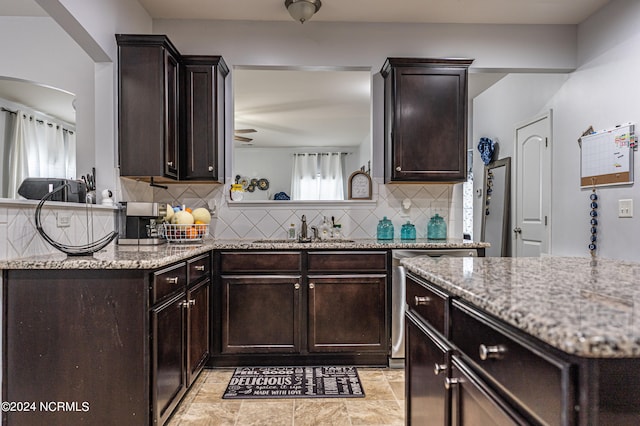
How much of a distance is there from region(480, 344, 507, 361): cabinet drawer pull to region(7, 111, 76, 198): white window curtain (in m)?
3.05

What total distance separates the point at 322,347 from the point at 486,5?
282 cm

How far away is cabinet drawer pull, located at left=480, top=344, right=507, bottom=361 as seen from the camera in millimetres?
858

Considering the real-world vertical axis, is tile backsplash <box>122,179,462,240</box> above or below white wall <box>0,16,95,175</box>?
below

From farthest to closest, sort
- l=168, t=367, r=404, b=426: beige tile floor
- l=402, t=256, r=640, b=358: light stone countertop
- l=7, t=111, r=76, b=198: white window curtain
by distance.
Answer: l=7, t=111, r=76, b=198: white window curtain, l=168, t=367, r=404, b=426: beige tile floor, l=402, t=256, r=640, b=358: light stone countertop

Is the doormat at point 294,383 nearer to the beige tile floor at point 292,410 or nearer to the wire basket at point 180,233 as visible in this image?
the beige tile floor at point 292,410

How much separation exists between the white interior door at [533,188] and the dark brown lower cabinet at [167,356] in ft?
10.9

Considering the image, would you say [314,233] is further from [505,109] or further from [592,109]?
[505,109]

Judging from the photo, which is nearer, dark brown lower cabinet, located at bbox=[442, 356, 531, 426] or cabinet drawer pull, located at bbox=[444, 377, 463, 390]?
dark brown lower cabinet, located at bbox=[442, 356, 531, 426]

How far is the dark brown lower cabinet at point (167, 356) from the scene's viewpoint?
1812mm

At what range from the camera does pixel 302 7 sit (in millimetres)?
2943

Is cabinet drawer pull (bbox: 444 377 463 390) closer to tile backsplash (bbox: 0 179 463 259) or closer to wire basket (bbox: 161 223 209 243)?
wire basket (bbox: 161 223 209 243)

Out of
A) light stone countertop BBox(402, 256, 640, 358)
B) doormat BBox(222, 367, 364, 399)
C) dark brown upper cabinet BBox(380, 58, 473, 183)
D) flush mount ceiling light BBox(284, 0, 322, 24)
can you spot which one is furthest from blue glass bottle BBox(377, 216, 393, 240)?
light stone countertop BBox(402, 256, 640, 358)

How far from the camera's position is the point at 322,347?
282 cm

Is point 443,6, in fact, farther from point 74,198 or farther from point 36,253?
point 36,253
